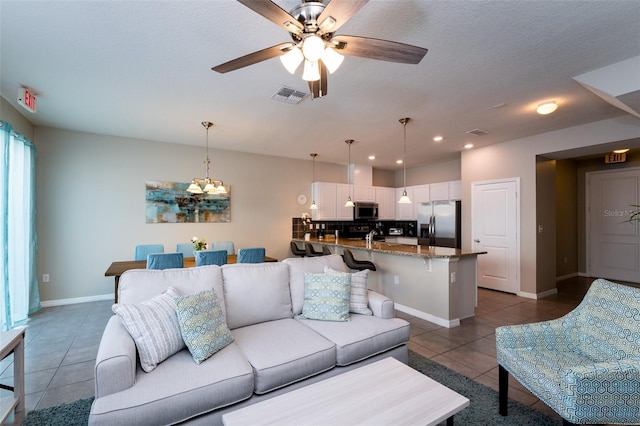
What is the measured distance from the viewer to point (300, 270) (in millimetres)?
2758

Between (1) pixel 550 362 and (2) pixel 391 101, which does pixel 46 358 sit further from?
(2) pixel 391 101

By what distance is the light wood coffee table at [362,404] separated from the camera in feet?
4.40

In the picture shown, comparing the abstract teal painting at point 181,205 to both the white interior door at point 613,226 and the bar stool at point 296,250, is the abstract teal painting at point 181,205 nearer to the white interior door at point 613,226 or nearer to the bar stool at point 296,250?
the bar stool at point 296,250

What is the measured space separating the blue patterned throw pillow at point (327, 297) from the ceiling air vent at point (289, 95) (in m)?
1.97

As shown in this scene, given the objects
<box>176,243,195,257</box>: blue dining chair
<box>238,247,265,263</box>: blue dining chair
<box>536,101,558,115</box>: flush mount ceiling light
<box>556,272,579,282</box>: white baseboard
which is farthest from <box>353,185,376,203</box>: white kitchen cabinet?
<box>556,272,579,282</box>: white baseboard

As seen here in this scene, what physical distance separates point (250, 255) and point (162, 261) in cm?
109

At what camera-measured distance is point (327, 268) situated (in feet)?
9.24

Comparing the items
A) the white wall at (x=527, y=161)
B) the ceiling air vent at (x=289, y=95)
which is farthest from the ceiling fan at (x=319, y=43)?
the white wall at (x=527, y=161)

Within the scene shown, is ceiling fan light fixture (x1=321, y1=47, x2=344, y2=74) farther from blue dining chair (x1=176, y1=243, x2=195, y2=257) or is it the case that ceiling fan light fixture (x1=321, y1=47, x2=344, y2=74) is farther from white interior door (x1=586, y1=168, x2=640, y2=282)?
white interior door (x1=586, y1=168, x2=640, y2=282)

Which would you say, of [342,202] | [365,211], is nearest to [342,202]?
[342,202]

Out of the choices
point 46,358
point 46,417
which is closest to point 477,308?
point 46,417

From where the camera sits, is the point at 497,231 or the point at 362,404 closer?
the point at 362,404

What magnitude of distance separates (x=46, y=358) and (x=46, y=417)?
3.84 ft

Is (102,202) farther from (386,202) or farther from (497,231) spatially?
(497,231)
